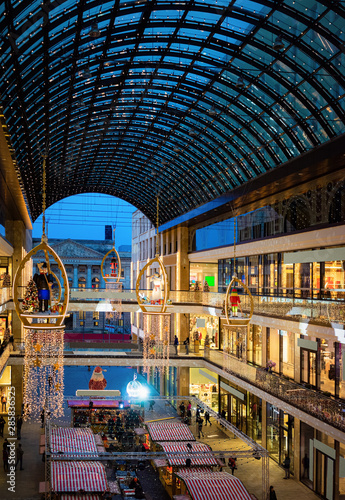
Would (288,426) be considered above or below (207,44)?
below

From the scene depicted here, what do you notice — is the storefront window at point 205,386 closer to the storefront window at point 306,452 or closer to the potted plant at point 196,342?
the potted plant at point 196,342

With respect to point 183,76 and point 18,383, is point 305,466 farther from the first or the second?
point 18,383

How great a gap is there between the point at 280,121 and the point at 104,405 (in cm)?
2077

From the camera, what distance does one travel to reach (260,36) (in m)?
20.9

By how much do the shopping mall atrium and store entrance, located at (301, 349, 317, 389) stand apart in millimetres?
114

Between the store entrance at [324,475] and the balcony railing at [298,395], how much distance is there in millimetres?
3097

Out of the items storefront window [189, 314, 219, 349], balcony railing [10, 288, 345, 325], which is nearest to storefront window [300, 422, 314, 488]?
balcony railing [10, 288, 345, 325]

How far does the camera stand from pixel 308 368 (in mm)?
27234

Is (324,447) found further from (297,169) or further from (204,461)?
(297,169)

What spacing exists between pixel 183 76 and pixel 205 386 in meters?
25.3

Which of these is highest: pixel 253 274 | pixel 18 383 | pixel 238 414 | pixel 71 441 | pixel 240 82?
pixel 240 82

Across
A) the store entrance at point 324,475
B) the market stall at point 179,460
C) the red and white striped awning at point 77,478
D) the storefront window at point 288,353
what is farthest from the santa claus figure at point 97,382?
the store entrance at point 324,475

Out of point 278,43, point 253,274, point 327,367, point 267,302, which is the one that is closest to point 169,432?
point 327,367

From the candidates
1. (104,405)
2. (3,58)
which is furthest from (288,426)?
(3,58)
